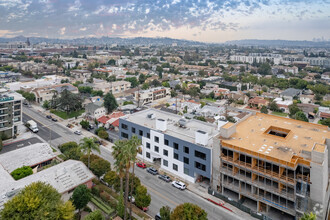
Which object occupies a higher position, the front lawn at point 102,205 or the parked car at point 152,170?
the parked car at point 152,170

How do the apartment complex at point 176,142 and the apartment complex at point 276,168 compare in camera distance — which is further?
the apartment complex at point 176,142

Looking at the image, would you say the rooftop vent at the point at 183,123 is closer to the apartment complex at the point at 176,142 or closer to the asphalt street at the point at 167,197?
the apartment complex at the point at 176,142

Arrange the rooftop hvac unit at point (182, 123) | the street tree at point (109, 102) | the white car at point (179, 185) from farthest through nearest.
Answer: the street tree at point (109, 102), the rooftop hvac unit at point (182, 123), the white car at point (179, 185)

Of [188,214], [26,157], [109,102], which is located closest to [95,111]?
[109,102]

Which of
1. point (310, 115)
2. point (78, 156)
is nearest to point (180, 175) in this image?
point (78, 156)

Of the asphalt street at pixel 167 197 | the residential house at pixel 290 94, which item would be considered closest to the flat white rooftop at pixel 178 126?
the asphalt street at pixel 167 197

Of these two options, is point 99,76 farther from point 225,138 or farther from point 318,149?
point 318,149

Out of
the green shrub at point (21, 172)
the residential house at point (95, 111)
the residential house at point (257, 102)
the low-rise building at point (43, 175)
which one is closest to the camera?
the low-rise building at point (43, 175)
